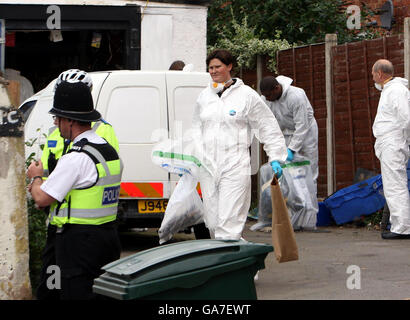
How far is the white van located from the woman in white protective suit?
5.36 ft

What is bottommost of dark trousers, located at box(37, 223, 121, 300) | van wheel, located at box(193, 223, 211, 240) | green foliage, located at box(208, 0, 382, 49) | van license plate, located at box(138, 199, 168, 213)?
van wheel, located at box(193, 223, 211, 240)

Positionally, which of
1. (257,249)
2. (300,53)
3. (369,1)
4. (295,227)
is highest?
(369,1)

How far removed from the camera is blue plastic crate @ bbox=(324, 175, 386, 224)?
1187 centimetres

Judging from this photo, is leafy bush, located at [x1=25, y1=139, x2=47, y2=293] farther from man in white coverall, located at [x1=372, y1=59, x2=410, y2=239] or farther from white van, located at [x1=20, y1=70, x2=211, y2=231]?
man in white coverall, located at [x1=372, y1=59, x2=410, y2=239]

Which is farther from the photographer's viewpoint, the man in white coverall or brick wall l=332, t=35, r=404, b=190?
brick wall l=332, t=35, r=404, b=190

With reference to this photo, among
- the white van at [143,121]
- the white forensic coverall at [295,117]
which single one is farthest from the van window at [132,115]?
the white forensic coverall at [295,117]

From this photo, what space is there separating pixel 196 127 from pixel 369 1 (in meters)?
10.8

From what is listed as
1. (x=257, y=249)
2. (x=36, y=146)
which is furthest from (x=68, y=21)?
(x=257, y=249)

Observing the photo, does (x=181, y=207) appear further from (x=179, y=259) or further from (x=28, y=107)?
(x=179, y=259)

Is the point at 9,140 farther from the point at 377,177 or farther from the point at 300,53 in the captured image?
the point at 300,53

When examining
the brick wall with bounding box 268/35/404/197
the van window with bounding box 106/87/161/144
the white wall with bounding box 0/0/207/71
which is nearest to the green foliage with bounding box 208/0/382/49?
the brick wall with bounding box 268/35/404/197

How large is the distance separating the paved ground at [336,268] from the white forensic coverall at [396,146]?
1.16 feet

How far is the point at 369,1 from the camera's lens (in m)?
17.8

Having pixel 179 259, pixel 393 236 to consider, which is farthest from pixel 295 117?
pixel 179 259
